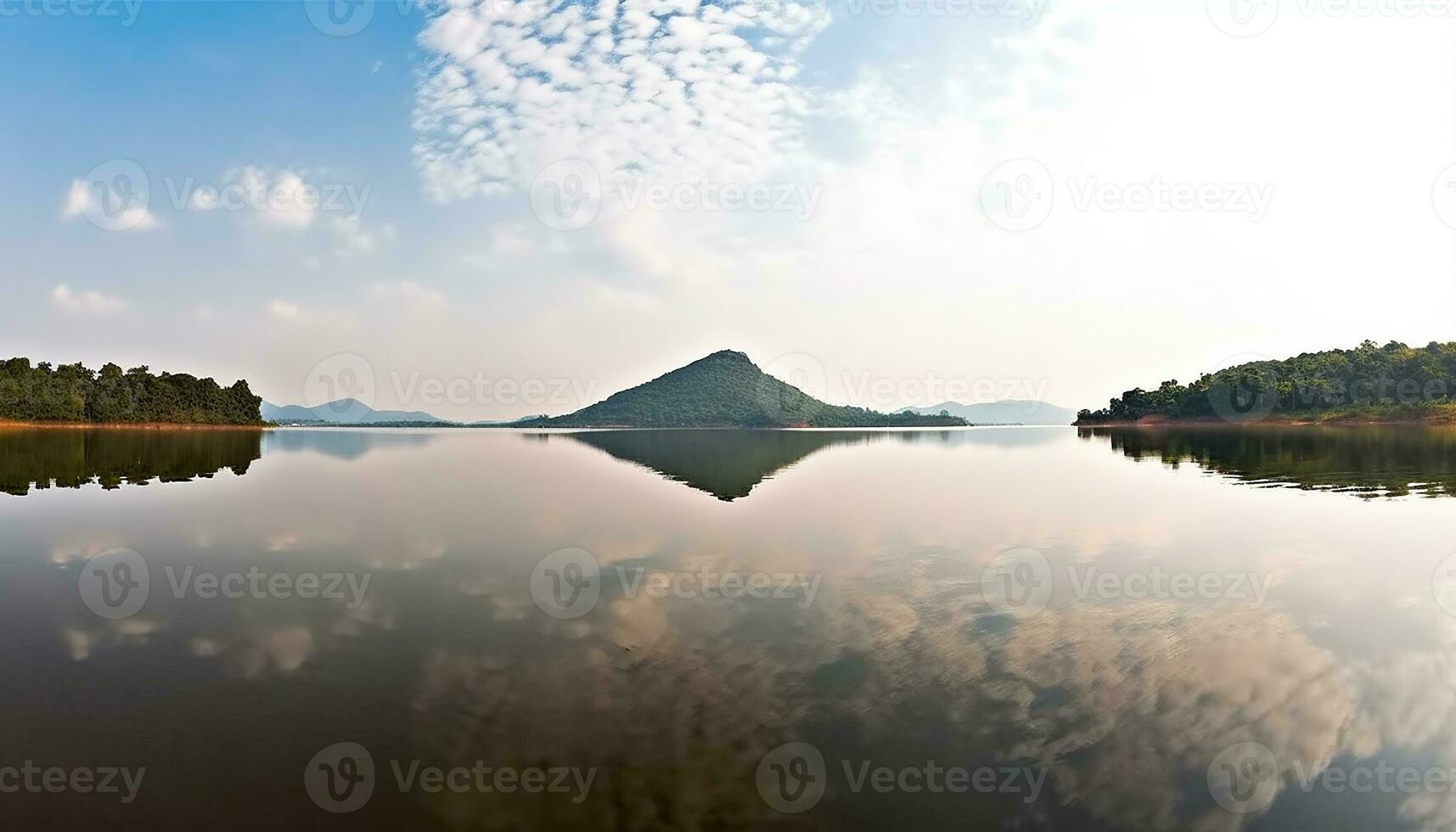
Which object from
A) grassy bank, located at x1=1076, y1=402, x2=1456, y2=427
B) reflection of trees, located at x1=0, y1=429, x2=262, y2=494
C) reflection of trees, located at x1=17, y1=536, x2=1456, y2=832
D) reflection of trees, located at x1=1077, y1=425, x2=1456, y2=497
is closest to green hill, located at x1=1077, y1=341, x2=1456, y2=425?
grassy bank, located at x1=1076, y1=402, x2=1456, y2=427

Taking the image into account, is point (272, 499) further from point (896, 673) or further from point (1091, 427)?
point (1091, 427)

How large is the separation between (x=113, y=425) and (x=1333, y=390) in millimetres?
243781

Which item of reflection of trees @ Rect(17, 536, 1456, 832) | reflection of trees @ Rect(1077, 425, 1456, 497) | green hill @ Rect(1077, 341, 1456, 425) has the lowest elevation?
reflection of trees @ Rect(17, 536, 1456, 832)

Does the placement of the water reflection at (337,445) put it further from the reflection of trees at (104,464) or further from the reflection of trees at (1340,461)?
the reflection of trees at (1340,461)

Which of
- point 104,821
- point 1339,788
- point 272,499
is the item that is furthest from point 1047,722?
Answer: point 272,499

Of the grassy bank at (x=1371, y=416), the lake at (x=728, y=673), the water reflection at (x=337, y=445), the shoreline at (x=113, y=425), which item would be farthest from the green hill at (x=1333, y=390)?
the shoreline at (x=113, y=425)

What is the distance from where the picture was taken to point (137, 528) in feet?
71.7

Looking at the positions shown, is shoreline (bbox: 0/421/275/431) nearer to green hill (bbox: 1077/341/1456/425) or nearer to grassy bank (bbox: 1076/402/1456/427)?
grassy bank (bbox: 1076/402/1456/427)

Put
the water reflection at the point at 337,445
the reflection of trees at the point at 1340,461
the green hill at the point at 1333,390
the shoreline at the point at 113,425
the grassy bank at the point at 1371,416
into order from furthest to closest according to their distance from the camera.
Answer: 1. the shoreline at the point at 113,425
2. the green hill at the point at 1333,390
3. the grassy bank at the point at 1371,416
4. the water reflection at the point at 337,445
5. the reflection of trees at the point at 1340,461

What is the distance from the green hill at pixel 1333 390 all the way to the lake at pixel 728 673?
5207 inches

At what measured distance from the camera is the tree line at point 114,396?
121 m

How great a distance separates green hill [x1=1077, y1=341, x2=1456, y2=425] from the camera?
119m

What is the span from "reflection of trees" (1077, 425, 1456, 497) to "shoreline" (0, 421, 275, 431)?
170 m

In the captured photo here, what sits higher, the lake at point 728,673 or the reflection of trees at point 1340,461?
the reflection of trees at point 1340,461
